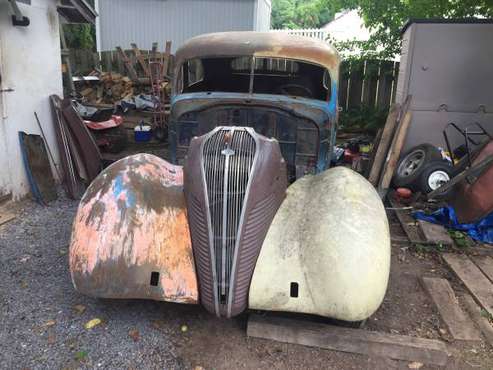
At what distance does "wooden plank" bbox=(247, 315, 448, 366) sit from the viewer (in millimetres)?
3061

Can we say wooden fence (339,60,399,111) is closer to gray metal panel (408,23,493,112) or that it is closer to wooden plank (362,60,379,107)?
wooden plank (362,60,379,107)

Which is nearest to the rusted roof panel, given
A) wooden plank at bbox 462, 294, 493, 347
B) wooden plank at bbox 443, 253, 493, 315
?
wooden plank at bbox 443, 253, 493, 315

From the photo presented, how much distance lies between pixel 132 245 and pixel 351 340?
5.28 ft

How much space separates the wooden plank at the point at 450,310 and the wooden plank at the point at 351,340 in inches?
14.1

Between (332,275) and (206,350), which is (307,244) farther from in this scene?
(206,350)

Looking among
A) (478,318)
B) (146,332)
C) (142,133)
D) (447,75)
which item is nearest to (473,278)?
(478,318)

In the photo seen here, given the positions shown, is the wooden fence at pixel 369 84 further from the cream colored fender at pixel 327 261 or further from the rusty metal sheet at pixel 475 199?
the cream colored fender at pixel 327 261

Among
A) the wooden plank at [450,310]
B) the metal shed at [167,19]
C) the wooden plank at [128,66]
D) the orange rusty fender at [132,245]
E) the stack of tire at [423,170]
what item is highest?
the metal shed at [167,19]

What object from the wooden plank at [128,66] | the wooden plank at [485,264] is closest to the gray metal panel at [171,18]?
the wooden plank at [128,66]

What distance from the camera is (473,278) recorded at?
13.9ft

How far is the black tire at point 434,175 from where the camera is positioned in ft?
19.8

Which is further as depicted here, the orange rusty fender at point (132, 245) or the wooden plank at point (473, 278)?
the wooden plank at point (473, 278)

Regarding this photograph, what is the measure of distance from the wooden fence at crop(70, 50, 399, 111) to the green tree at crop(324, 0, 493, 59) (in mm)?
402

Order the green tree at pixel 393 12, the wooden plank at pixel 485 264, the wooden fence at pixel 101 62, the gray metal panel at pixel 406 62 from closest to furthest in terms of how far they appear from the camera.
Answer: the wooden plank at pixel 485 264
the gray metal panel at pixel 406 62
the green tree at pixel 393 12
the wooden fence at pixel 101 62
